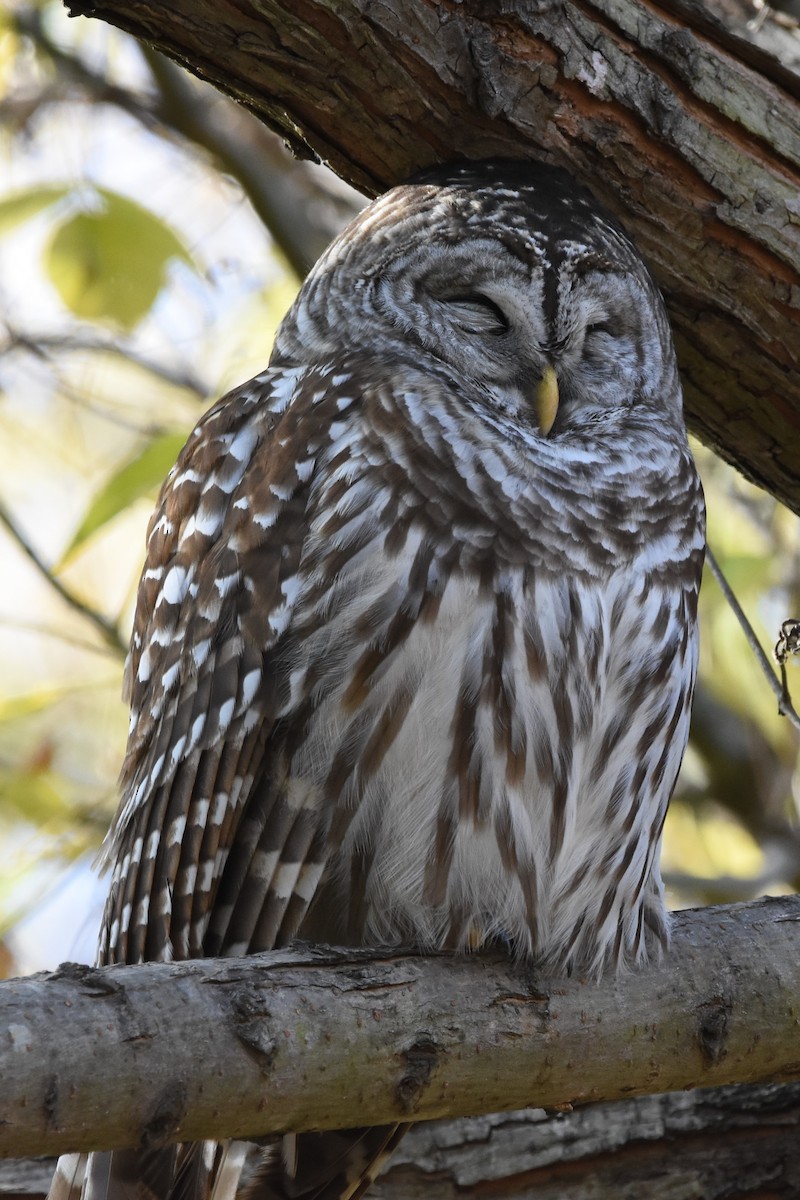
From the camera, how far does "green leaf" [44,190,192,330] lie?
11.4 ft

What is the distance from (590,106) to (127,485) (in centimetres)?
128

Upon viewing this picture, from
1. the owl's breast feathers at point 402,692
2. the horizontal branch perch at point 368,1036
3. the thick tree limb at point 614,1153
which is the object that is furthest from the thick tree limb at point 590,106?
the thick tree limb at point 614,1153

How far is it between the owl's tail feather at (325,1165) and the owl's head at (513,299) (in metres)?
1.36

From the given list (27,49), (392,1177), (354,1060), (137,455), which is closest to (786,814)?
(392,1177)

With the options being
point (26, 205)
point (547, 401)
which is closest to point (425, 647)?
point (547, 401)

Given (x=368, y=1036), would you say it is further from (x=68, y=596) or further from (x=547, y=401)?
(x=68, y=596)

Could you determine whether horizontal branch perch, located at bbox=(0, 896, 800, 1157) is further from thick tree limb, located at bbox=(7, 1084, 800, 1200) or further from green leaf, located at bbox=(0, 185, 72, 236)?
green leaf, located at bbox=(0, 185, 72, 236)

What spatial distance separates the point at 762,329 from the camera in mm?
2799

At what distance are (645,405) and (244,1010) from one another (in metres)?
1.52

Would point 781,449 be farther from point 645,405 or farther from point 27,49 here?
point 27,49

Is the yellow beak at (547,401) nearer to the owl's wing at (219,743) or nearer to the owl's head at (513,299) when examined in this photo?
the owl's head at (513,299)

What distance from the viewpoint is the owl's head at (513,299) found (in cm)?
276

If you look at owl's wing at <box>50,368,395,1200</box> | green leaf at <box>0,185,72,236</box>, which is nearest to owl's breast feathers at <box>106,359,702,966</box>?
owl's wing at <box>50,368,395,1200</box>

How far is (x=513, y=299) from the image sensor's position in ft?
9.37
